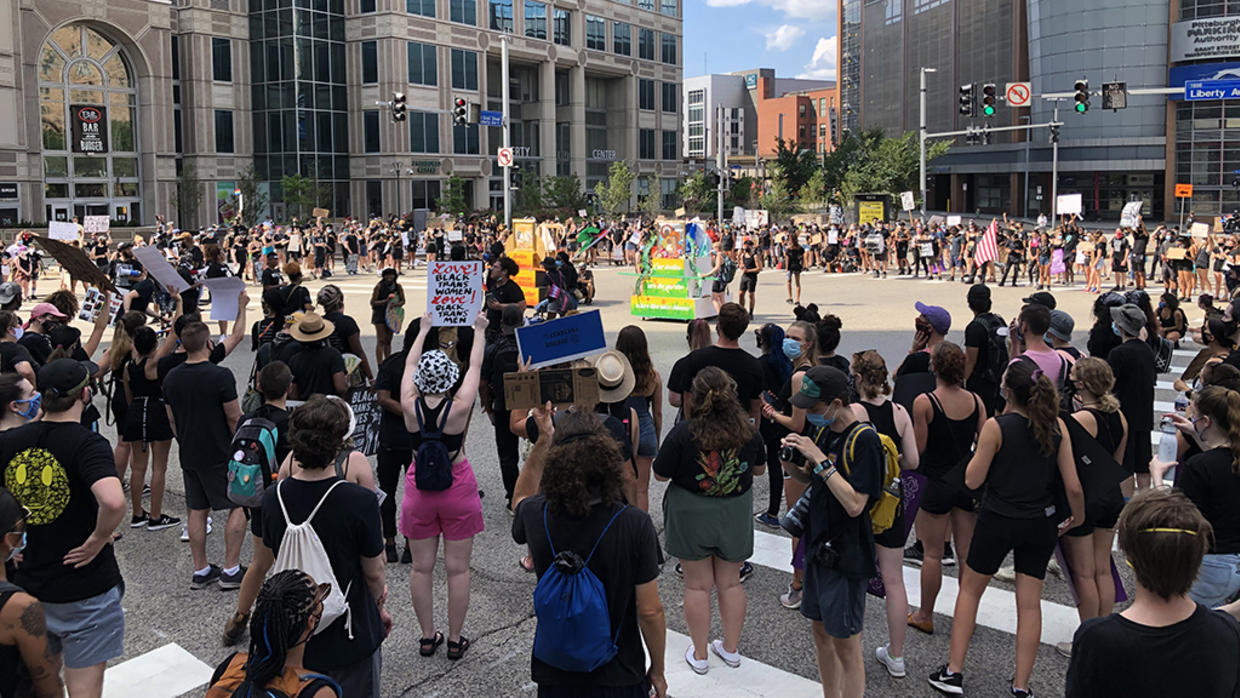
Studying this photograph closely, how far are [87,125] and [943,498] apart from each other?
65473 mm

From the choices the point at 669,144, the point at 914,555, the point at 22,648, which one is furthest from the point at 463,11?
the point at 22,648

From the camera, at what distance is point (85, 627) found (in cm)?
463

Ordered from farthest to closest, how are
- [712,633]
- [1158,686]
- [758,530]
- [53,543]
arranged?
[758,530] → [712,633] → [53,543] → [1158,686]

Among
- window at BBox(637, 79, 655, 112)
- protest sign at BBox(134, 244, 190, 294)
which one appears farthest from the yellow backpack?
window at BBox(637, 79, 655, 112)

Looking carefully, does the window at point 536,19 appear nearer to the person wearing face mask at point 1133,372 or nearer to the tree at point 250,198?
the tree at point 250,198

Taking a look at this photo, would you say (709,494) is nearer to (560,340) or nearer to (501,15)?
(560,340)

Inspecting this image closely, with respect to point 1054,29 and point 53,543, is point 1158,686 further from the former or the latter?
point 1054,29

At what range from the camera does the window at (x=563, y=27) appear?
77.0 metres

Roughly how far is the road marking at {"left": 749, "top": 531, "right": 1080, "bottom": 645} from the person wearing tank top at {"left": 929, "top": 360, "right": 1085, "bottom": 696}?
903mm

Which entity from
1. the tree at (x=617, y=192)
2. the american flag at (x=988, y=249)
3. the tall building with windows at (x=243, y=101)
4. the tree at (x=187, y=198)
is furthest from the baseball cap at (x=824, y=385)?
the tree at (x=617, y=192)

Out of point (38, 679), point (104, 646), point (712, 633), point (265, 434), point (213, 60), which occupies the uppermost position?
point (213, 60)

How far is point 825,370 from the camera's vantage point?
4.75m

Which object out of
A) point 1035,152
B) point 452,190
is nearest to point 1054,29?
point 1035,152

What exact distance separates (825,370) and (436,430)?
218 centimetres
